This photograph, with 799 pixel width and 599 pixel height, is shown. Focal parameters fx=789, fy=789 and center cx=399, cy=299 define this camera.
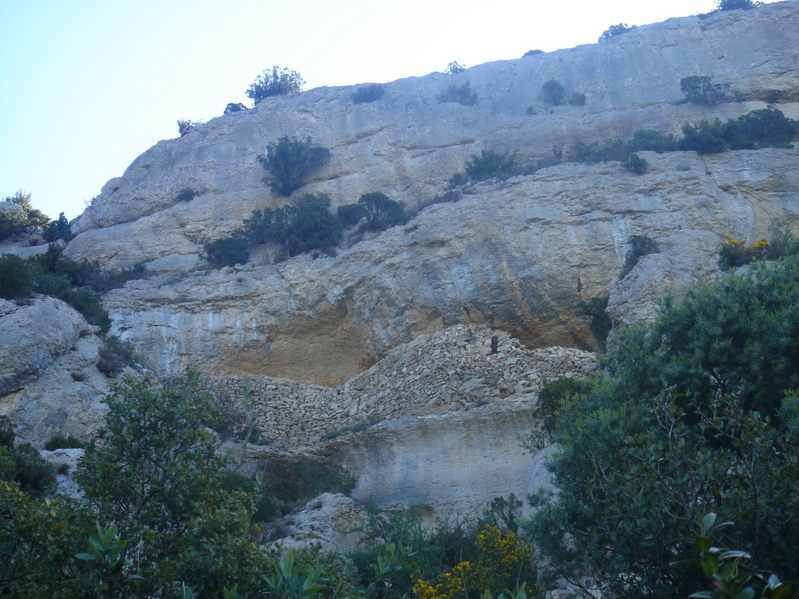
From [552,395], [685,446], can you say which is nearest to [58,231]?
[552,395]

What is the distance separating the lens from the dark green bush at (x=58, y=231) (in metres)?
31.3

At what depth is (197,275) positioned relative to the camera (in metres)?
26.6

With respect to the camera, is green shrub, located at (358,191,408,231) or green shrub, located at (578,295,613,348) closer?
green shrub, located at (578,295,613,348)

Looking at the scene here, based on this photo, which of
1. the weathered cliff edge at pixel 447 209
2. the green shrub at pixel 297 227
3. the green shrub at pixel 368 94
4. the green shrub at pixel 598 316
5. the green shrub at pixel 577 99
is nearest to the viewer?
the green shrub at pixel 598 316

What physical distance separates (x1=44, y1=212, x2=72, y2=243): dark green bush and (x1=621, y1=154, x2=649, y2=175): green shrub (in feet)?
69.8

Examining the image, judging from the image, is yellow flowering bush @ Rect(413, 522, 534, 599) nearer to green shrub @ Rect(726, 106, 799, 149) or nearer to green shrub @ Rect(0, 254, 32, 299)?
green shrub @ Rect(0, 254, 32, 299)

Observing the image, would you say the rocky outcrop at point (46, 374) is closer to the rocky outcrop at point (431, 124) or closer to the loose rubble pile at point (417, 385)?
the loose rubble pile at point (417, 385)

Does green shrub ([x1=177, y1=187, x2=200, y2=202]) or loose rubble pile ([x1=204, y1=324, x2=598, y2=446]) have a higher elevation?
green shrub ([x1=177, y1=187, x2=200, y2=202])

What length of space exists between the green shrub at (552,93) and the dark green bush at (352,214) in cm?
1034

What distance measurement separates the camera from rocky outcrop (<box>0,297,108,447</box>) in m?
17.5

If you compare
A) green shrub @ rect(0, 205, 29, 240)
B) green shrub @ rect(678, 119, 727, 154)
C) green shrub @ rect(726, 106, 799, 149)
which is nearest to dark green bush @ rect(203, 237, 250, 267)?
green shrub @ rect(0, 205, 29, 240)

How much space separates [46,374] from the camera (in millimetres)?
18625

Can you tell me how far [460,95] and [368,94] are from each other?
13.8 feet

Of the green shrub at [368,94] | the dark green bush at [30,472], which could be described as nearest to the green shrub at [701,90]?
the green shrub at [368,94]
